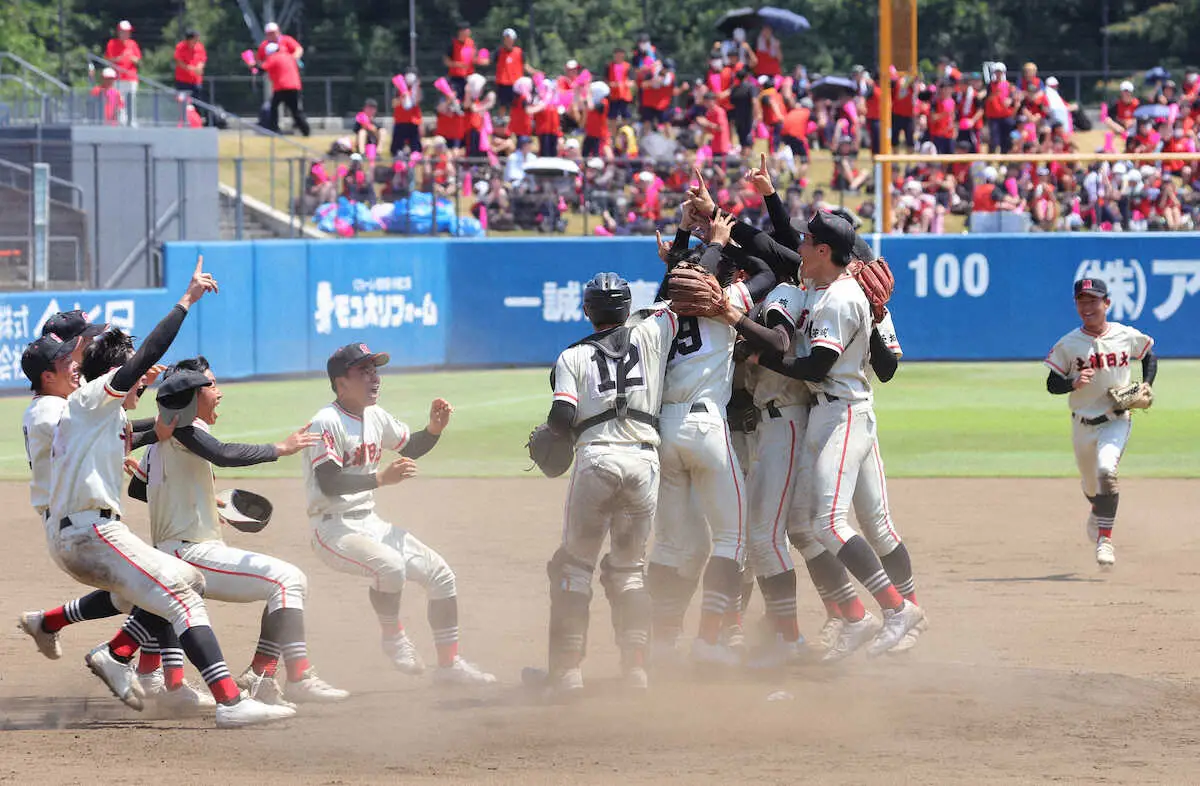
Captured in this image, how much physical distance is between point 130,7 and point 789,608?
143 feet

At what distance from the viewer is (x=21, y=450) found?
16594 mm

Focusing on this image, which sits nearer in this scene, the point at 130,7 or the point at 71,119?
the point at 71,119

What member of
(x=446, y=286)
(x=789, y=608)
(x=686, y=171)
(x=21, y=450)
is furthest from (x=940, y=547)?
(x=686, y=171)

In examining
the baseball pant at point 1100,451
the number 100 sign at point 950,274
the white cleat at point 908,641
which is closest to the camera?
the white cleat at point 908,641

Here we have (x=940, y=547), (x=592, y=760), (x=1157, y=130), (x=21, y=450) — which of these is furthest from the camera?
(x=1157, y=130)

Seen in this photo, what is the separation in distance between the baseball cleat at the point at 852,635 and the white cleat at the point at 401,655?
1.96 meters

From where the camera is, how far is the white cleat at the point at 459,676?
773cm

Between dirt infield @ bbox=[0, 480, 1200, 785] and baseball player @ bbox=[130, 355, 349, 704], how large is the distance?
0.29 meters

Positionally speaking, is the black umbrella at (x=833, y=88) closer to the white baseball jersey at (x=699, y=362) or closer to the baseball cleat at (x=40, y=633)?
the white baseball jersey at (x=699, y=362)

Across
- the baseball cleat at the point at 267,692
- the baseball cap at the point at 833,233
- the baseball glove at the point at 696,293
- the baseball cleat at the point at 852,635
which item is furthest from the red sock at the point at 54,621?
the baseball cap at the point at 833,233

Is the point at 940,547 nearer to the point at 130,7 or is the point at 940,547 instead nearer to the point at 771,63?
the point at 771,63

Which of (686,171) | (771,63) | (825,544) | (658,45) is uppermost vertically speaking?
(658,45)

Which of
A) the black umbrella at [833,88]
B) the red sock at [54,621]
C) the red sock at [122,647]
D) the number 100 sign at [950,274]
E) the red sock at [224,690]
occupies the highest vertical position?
the black umbrella at [833,88]

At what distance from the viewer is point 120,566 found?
6.83 m
